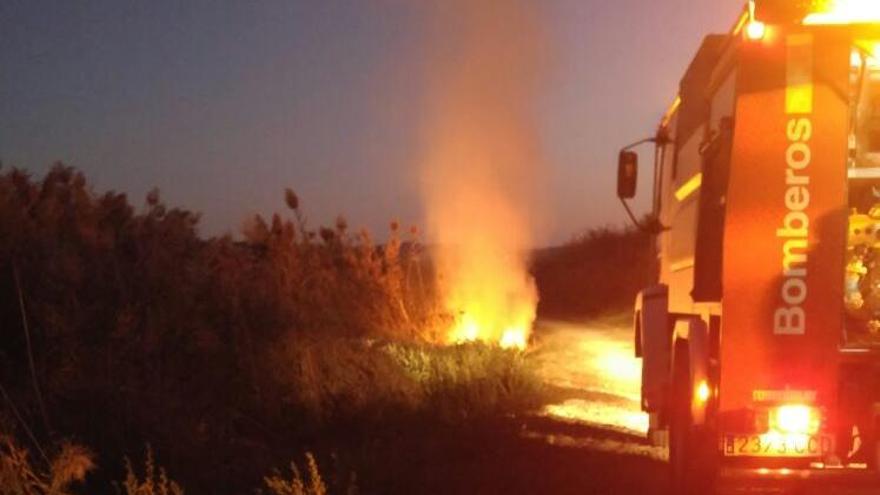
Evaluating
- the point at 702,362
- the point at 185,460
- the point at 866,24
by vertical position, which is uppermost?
the point at 866,24

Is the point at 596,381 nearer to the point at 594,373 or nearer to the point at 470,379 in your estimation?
the point at 594,373

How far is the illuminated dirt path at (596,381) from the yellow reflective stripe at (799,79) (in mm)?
4806

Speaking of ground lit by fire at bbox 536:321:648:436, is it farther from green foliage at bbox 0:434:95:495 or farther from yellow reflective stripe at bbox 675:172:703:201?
green foliage at bbox 0:434:95:495

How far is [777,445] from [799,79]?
2.08 metres

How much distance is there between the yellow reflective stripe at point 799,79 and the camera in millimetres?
7137

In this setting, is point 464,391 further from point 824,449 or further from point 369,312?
point 824,449

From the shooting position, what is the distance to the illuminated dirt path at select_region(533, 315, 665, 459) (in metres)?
12.6

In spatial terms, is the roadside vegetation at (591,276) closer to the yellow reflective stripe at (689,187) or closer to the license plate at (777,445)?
the yellow reflective stripe at (689,187)

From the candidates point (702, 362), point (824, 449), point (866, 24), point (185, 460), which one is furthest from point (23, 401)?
point (866, 24)

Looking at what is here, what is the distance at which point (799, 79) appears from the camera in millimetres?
7160

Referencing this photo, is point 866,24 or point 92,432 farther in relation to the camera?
point 92,432

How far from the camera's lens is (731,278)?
23.6 ft

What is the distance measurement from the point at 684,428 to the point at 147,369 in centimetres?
573

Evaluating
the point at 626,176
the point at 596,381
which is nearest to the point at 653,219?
the point at 626,176
